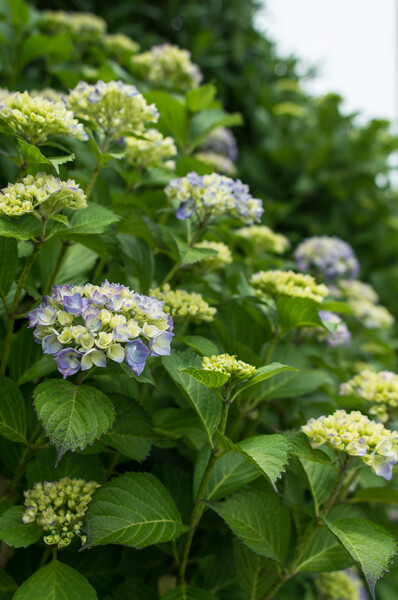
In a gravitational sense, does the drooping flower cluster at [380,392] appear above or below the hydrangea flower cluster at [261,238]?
below

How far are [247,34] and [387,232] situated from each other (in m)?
1.98

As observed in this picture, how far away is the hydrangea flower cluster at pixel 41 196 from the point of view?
3.51 feet

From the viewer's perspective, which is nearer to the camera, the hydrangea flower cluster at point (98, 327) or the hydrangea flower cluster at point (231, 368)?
the hydrangea flower cluster at point (98, 327)

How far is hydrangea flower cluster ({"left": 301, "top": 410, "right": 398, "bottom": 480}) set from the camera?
108 centimetres

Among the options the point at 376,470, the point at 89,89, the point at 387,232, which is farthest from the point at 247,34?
the point at 376,470

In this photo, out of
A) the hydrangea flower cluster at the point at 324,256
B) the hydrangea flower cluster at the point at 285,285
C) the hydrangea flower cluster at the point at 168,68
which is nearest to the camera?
the hydrangea flower cluster at the point at 285,285

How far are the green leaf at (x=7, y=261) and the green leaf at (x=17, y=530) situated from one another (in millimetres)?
479

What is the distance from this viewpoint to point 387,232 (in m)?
3.88

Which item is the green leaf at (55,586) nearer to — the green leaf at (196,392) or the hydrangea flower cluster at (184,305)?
the green leaf at (196,392)

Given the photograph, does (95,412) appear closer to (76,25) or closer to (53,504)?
(53,504)

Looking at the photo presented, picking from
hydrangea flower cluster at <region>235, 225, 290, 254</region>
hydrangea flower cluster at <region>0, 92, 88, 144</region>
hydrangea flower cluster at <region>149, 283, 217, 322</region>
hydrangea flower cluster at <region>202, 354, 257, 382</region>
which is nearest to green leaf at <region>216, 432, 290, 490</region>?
hydrangea flower cluster at <region>202, 354, 257, 382</region>

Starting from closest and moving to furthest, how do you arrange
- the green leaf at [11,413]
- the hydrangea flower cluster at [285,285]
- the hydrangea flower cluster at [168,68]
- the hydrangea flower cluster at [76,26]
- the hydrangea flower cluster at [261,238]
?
the green leaf at [11,413]
the hydrangea flower cluster at [285,285]
the hydrangea flower cluster at [261,238]
the hydrangea flower cluster at [168,68]
the hydrangea flower cluster at [76,26]

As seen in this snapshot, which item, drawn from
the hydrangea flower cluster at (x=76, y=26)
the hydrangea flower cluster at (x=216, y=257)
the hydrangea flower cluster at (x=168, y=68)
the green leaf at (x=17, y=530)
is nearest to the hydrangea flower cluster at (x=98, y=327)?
the green leaf at (x=17, y=530)

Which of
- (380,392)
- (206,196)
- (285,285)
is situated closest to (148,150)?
(206,196)
